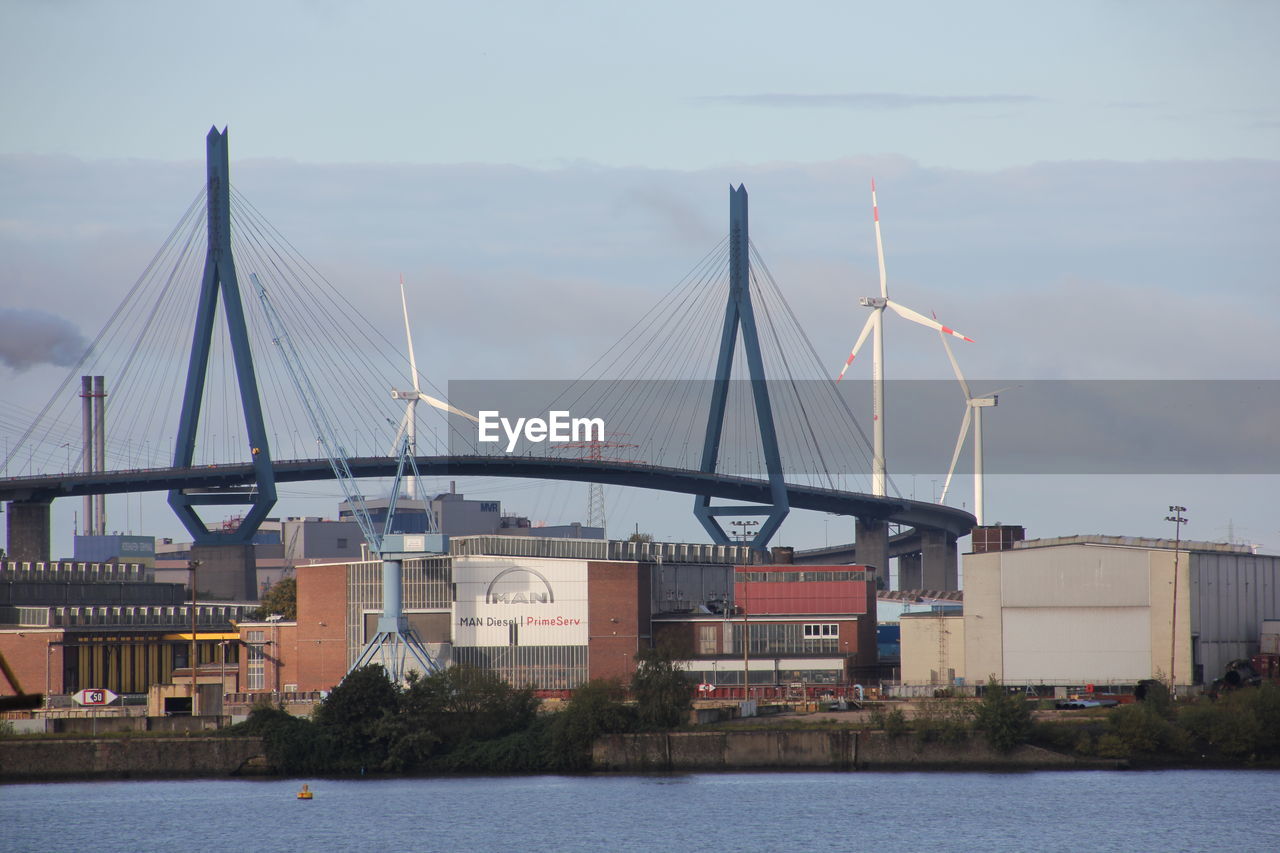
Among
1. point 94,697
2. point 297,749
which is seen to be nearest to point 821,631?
point 297,749

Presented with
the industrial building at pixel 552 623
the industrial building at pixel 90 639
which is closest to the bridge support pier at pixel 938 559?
the industrial building at pixel 552 623

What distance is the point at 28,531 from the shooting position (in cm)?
13038

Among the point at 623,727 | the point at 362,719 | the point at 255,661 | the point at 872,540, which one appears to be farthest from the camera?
the point at 872,540

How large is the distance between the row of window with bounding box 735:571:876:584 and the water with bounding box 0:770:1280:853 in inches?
1090

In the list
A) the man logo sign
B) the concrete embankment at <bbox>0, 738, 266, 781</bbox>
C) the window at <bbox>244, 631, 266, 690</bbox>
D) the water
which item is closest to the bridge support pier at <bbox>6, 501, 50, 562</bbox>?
the window at <bbox>244, 631, 266, 690</bbox>

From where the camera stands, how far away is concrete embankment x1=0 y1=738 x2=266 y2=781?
2844 inches

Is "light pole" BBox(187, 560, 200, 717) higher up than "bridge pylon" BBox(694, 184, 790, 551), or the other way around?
"bridge pylon" BBox(694, 184, 790, 551)

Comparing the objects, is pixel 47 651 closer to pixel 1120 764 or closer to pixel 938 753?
pixel 938 753

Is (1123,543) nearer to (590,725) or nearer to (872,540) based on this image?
(590,725)

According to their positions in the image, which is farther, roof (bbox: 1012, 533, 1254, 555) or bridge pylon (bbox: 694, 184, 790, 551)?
bridge pylon (bbox: 694, 184, 790, 551)

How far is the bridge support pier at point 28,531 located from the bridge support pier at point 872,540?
234ft

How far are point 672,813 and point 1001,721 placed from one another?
15177 mm

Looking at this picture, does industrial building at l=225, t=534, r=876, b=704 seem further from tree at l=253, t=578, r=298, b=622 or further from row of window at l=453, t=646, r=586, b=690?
tree at l=253, t=578, r=298, b=622

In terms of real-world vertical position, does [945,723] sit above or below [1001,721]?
below
